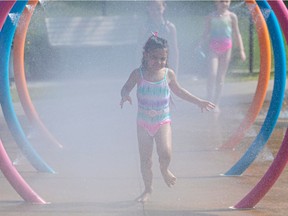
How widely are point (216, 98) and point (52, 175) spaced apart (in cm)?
445

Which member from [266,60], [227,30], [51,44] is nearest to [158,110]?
[266,60]

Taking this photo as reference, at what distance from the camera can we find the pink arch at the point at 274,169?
6773 mm

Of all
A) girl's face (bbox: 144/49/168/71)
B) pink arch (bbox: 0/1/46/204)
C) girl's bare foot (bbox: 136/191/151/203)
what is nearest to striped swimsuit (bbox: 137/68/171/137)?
girl's face (bbox: 144/49/168/71)

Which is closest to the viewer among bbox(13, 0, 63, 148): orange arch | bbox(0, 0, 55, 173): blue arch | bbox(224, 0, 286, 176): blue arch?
bbox(0, 0, 55, 173): blue arch

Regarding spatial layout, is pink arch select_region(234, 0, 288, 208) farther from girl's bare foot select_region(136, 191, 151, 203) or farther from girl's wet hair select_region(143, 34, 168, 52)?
girl's wet hair select_region(143, 34, 168, 52)

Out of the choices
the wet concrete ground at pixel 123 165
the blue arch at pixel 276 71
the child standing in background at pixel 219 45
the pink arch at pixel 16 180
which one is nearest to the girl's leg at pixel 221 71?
the child standing in background at pixel 219 45

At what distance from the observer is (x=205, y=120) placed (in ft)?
38.9

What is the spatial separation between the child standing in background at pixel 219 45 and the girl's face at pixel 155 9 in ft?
7.09

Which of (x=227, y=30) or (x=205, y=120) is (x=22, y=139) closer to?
(x=205, y=120)

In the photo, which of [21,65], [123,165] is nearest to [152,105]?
[123,165]

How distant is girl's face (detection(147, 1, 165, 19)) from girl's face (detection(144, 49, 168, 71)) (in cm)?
328

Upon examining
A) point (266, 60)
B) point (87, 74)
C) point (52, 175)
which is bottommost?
point (87, 74)

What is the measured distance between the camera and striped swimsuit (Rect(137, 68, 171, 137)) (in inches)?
282

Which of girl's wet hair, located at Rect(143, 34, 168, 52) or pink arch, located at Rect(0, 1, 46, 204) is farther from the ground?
girl's wet hair, located at Rect(143, 34, 168, 52)
